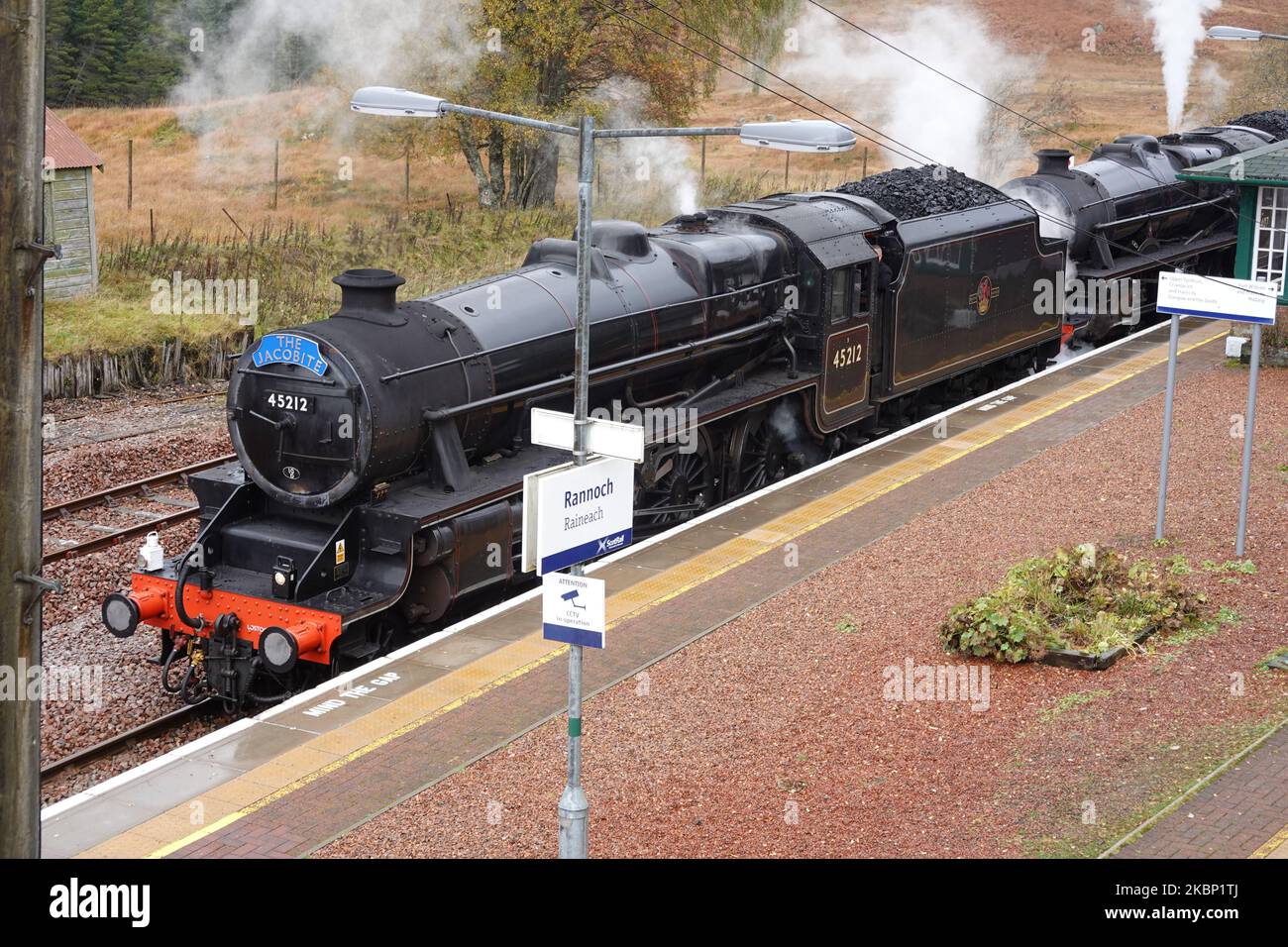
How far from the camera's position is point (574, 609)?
7410mm

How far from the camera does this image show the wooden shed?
24516 millimetres

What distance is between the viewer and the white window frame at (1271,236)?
2019cm

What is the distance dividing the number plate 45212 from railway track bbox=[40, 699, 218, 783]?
2.42m

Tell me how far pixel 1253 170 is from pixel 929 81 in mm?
27030

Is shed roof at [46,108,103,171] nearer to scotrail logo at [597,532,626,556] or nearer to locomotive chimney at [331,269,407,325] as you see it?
locomotive chimney at [331,269,407,325]

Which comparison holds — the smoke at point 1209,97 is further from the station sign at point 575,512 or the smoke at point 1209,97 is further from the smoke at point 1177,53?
the station sign at point 575,512

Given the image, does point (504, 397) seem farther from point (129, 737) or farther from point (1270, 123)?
point (1270, 123)

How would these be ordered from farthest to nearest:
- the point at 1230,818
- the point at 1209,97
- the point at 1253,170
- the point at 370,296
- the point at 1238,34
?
the point at 1209,97
the point at 1253,170
the point at 1238,34
the point at 370,296
the point at 1230,818

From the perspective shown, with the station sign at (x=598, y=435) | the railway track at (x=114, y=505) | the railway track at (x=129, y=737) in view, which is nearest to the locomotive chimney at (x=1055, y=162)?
the railway track at (x=114, y=505)

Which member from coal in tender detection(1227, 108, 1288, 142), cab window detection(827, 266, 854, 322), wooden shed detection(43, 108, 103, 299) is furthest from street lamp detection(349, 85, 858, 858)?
coal in tender detection(1227, 108, 1288, 142)

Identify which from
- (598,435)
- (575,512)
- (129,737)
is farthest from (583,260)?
(129,737)

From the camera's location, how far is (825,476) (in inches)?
643

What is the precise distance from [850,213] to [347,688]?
9.28 meters

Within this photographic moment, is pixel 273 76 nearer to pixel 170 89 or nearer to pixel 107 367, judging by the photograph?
pixel 170 89
